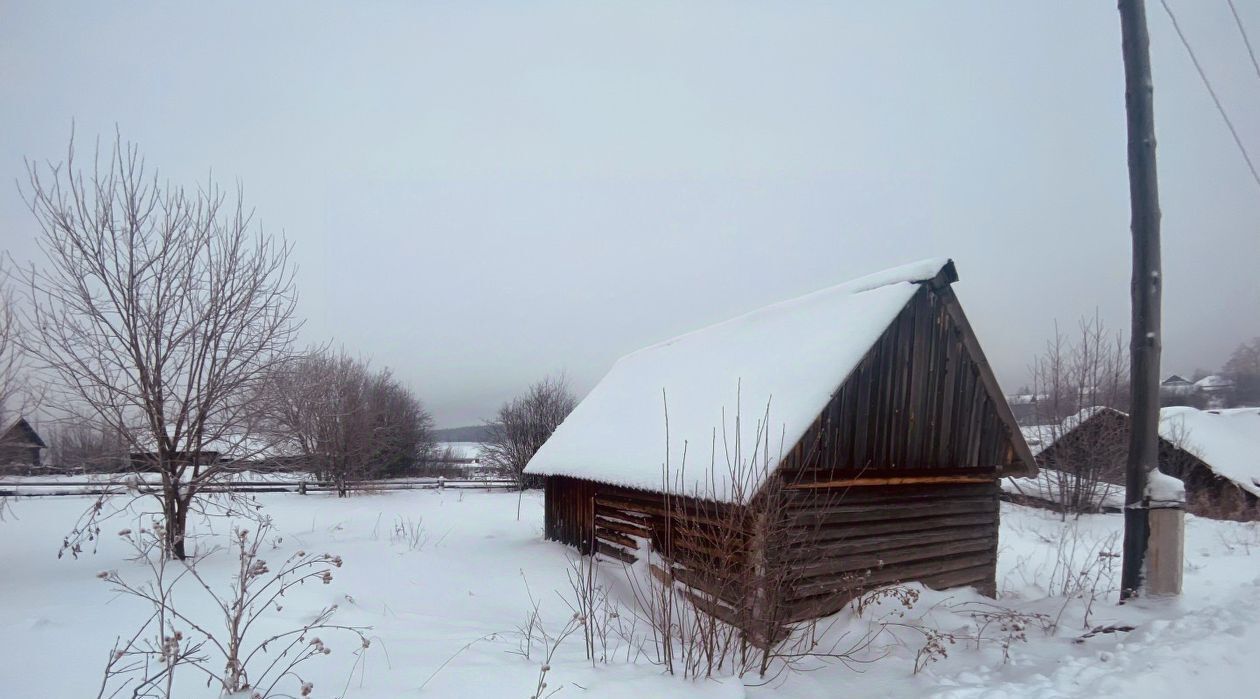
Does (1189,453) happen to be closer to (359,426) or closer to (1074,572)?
(1074,572)

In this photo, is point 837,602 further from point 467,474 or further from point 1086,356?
point 467,474

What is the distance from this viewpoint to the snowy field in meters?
4.12

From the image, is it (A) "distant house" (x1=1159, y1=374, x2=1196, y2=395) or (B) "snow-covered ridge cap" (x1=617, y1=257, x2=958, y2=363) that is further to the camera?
(A) "distant house" (x1=1159, y1=374, x2=1196, y2=395)

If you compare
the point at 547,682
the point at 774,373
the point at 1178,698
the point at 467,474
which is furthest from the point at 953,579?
the point at 467,474

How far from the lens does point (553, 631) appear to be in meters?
6.56

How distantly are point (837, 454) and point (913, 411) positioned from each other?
1.56 metres

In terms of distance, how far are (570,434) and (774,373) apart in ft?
20.4

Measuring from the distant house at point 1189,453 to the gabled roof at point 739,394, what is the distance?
48.0ft

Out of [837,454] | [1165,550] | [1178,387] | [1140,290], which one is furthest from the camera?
[1178,387]

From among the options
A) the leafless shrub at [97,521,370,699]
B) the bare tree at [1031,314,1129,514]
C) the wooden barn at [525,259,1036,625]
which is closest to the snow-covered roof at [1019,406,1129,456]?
the bare tree at [1031,314,1129,514]

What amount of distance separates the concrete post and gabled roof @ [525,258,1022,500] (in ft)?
8.70

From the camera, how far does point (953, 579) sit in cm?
838

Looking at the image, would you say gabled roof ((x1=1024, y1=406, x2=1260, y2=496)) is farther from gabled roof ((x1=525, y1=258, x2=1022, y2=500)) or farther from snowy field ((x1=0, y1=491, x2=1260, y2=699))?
gabled roof ((x1=525, y1=258, x2=1022, y2=500))

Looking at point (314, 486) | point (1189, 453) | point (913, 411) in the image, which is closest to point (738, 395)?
point (913, 411)
